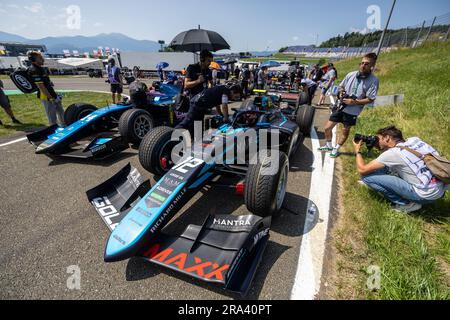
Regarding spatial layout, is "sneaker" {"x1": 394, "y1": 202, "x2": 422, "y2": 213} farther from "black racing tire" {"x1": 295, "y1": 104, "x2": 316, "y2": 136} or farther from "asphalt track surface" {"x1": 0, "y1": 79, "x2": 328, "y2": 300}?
"black racing tire" {"x1": 295, "y1": 104, "x2": 316, "y2": 136}

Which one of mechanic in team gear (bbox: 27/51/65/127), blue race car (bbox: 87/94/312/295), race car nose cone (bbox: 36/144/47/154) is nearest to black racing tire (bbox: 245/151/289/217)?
blue race car (bbox: 87/94/312/295)

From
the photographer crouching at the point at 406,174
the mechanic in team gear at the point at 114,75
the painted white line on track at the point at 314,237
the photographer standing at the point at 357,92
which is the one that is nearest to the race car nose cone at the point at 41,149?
the painted white line on track at the point at 314,237

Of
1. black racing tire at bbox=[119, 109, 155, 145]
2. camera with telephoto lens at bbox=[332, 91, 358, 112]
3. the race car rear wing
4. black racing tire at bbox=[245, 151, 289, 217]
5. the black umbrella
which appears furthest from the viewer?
the black umbrella

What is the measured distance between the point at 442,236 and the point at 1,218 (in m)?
4.86

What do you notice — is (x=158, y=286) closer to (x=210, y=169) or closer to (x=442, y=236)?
(x=210, y=169)

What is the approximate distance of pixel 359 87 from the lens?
12.8 feet

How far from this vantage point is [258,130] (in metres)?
3.48

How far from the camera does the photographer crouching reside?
8.22ft

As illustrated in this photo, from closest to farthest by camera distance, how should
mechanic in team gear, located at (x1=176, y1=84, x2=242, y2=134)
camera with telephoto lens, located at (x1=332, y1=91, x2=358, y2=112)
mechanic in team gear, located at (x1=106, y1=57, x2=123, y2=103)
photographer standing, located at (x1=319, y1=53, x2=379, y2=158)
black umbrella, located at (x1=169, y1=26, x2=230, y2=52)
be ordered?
mechanic in team gear, located at (x1=176, y1=84, x2=242, y2=134), photographer standing, located at (x1=319, y1=53, x2=379, y2=158), camera with telephoto lens, located at (x1=332, y1=91, x2=358, y2=112), black umbrella, located at (x1=169, y1=26, x2=230, y2=52), mechanic in team gear, located at (x1=106, y1=57, x2=123, y2=103)

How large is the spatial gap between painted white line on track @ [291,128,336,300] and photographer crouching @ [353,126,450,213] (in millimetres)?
651

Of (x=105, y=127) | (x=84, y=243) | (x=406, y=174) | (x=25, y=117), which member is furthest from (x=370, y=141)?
(x=25, y=117)

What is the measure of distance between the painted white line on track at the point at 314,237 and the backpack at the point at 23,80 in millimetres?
6246

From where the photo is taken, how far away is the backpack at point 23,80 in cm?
499

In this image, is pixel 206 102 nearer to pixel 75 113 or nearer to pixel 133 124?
pixel 133 124
